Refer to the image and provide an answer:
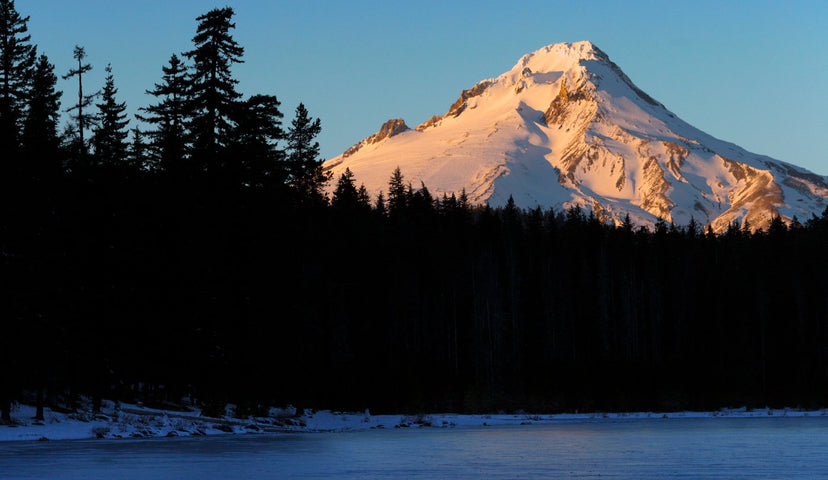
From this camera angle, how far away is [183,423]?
134 ft

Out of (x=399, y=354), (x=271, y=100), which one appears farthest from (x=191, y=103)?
(x=399, y=354)

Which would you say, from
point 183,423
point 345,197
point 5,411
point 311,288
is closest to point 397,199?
point 345,197

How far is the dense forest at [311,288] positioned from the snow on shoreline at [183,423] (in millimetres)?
1278

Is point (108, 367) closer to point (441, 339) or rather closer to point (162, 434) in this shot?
point (162, 434)

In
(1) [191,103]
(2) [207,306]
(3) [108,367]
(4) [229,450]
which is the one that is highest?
(1) [191,103]

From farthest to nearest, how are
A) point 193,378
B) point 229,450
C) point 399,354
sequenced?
point 399,354 → point 193,378 → point 229,450

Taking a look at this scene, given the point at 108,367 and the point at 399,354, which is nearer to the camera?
the point at 108,367

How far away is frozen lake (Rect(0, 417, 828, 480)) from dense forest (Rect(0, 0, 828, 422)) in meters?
9.28

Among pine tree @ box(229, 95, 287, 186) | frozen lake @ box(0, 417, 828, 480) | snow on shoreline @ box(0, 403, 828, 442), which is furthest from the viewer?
pine tree @ box(229, 95, 287, 186)

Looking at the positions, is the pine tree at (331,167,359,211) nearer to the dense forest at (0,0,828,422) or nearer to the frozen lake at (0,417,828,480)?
the dense forest at (0,0,828,422)

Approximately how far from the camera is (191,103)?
166 feet

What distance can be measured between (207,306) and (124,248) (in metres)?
5.36

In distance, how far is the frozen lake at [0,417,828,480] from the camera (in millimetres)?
21344

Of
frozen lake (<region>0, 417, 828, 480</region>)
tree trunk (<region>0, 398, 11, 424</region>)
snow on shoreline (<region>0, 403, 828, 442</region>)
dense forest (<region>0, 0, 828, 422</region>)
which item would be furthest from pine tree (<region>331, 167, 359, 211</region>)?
frozen lake (<region>0, 417, 828, 480</region>)
